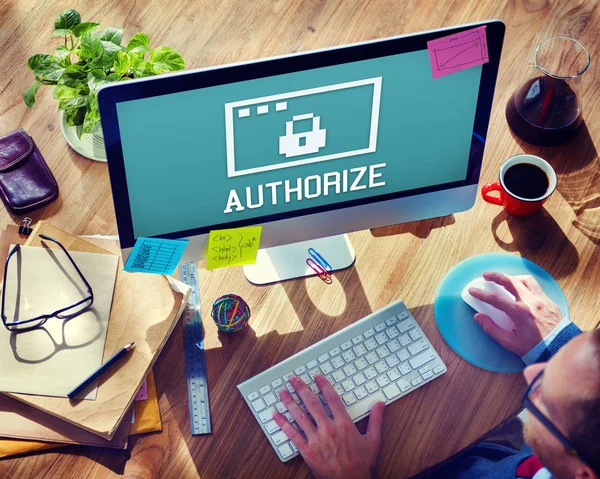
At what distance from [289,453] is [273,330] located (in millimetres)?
227

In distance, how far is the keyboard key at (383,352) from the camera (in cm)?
126

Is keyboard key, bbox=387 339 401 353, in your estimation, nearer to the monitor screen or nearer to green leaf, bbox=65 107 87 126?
the monitor screen

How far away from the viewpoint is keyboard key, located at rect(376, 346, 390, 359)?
4.12 feet

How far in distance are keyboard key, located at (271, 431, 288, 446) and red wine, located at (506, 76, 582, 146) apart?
776mm

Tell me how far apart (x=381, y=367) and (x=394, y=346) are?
5cm

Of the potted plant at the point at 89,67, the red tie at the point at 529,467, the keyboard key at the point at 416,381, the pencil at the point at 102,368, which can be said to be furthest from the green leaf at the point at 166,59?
the red tie at the point at 529,467

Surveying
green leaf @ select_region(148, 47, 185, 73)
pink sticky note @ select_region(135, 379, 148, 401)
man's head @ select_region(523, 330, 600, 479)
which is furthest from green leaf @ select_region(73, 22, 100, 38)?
man's head @ select_region(523, 330, 600, 479)

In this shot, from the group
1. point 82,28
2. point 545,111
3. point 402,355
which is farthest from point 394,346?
point 82,28

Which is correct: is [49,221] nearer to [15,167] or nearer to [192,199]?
[15,167]

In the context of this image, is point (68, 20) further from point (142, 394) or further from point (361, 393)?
point (361, 393)

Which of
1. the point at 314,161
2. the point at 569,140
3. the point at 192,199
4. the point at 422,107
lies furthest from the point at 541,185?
the point at 192,199

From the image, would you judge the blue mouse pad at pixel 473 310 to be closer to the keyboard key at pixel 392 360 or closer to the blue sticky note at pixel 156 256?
the keyboard key at pixel 392 360

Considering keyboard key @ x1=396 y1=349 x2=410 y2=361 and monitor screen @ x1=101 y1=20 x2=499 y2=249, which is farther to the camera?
keyboard key @ x1=396 y1=349 x2=410 y2=361

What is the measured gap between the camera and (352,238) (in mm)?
1386
